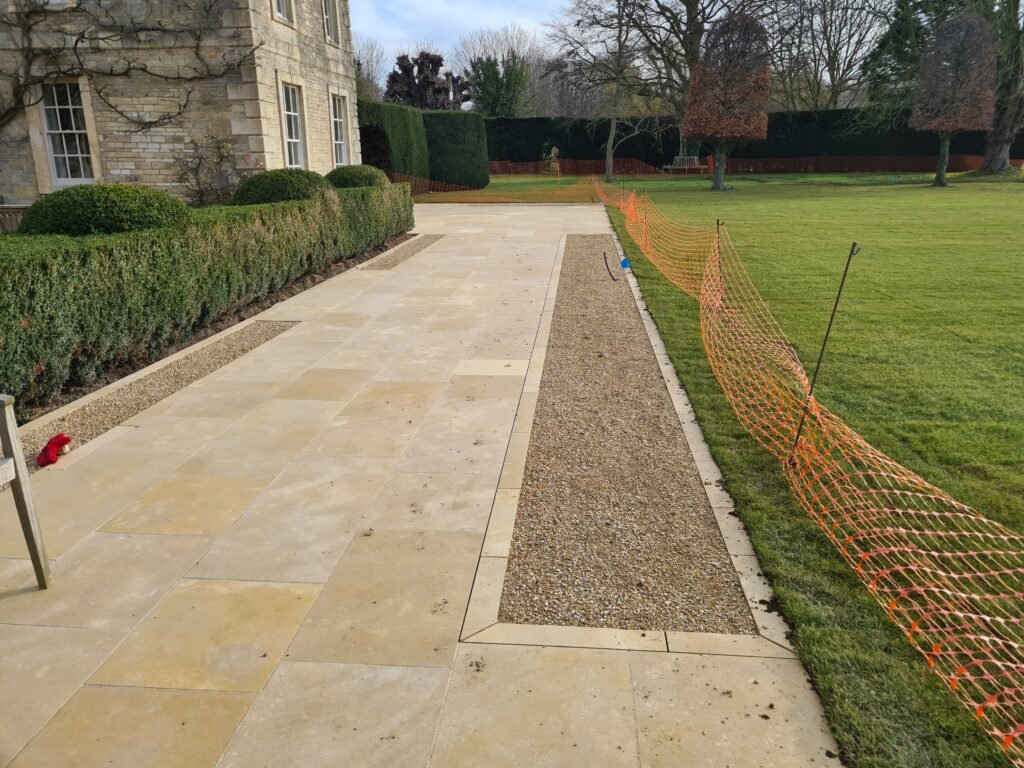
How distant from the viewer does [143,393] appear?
6.17 metres

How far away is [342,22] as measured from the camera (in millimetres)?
20453

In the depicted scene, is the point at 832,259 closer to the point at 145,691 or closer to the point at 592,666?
the point at 592,666

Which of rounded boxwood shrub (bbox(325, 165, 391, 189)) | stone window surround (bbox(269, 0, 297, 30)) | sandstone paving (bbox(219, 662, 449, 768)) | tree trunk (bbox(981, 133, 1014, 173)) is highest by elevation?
stone window surround (bbox(269, 0, 297, 30))

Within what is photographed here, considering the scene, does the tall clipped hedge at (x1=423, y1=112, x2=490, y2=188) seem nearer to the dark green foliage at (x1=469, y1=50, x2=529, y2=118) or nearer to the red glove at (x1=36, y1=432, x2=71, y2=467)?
the dark green foliage at (x1=469, y1=50, x2=529, y2=118)

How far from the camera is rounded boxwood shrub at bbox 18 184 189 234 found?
7.35 meters

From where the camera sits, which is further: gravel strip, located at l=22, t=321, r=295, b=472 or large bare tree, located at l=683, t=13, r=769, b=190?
large bare tree, located at l=683, t=13, r=769, b=190

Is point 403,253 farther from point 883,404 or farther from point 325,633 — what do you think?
point 325,633

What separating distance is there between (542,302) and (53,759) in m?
7.78

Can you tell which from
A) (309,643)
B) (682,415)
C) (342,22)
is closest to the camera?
(309,643)

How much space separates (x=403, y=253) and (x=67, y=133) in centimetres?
760

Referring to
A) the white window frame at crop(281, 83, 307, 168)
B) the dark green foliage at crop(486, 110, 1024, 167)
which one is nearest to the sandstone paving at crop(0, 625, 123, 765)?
the white window frame at crop(281, 83, 307, 168)

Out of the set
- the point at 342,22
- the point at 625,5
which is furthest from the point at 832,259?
the point at 625,5

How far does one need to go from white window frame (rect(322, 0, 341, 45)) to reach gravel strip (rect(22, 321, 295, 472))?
14457 mm

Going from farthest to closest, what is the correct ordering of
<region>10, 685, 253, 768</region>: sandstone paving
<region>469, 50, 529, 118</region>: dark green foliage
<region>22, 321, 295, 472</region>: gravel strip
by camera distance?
<region>469, 50, 529, 118</region>: dark green foliage
<region>22, 321, 295, 472</region>: gravel strip
<region>10, 685, 253, 768</region>: sandstone paving
